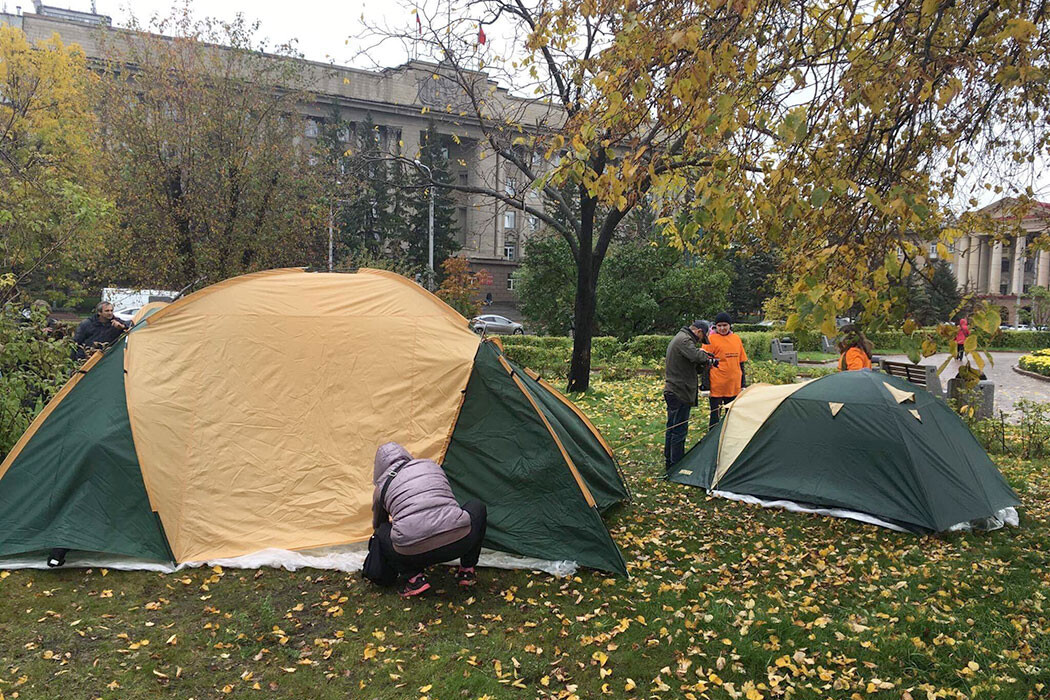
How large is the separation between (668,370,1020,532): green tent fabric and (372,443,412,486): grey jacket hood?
11.8ft

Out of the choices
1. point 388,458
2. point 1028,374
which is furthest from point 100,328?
point 1028,374

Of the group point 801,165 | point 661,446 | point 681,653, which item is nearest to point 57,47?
point 661,446

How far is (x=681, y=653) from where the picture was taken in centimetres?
412

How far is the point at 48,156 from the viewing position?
13.8 meters

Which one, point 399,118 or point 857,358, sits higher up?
point 399,118

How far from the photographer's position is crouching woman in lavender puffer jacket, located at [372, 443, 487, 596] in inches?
179

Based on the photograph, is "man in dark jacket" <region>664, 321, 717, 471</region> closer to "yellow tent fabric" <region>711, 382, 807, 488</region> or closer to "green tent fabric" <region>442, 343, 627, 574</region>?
"yellow tent fabric" <region>711, 382, 807, 488</region>

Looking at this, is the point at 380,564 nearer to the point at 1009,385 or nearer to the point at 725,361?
the point at 725,361

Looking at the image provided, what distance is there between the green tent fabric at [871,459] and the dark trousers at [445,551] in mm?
3211

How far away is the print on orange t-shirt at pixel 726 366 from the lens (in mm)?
8516

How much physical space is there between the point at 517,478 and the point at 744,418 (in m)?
2.83

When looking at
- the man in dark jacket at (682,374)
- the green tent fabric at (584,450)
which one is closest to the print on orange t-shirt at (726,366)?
the man in dark jacket at (682,374)

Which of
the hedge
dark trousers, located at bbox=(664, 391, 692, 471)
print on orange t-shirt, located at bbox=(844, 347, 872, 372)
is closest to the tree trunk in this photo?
the hedge

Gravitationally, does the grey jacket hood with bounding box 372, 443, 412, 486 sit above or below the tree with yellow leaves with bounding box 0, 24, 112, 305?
below
